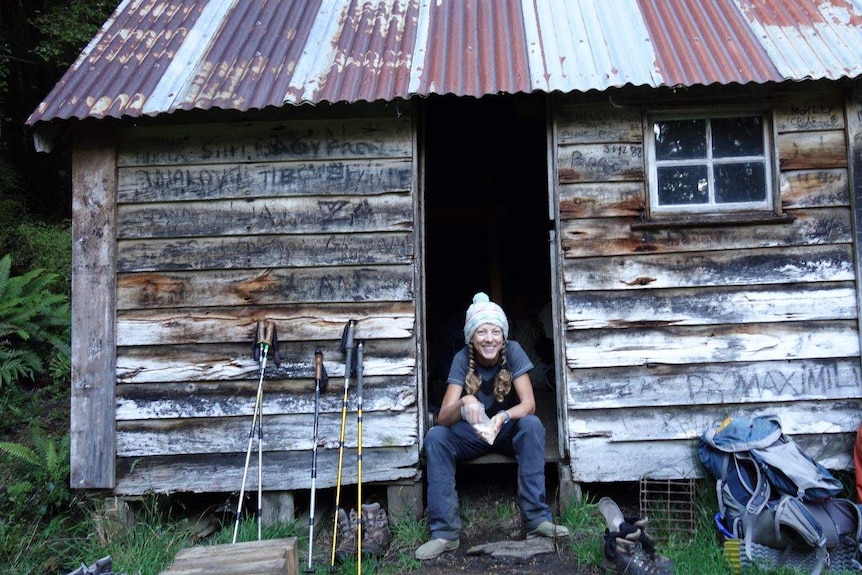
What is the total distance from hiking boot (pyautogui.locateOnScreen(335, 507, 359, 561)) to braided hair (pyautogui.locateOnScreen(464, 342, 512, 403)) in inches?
43.6

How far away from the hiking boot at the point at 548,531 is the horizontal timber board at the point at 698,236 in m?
1.73

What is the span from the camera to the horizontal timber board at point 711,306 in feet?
13.6

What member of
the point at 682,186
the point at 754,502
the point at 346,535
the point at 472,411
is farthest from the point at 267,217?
the point at 754,502

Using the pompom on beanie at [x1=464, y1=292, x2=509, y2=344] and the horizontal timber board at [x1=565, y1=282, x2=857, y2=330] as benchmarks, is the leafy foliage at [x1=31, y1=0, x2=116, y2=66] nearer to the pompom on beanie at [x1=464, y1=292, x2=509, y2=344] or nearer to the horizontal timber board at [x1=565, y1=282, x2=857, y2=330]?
the pompom on beanie at [x1=464, y1=292, x2=509, y2=344]

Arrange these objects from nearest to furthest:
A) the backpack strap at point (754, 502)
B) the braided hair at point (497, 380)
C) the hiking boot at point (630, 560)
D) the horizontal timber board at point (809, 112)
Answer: the hiking boot at point (630, 560)
the backpack strap at point (754, 502)
the braided hair at point (497, 380)
the horizontal timber board at point (809, 112)

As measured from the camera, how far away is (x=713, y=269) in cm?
418

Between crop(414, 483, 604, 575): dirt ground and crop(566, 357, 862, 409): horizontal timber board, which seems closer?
crop(414, 483, 604, 575): dirt ground

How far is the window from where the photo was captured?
14.0ft

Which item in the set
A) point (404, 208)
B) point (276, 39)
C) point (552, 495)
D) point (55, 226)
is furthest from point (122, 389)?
point (55, 226)

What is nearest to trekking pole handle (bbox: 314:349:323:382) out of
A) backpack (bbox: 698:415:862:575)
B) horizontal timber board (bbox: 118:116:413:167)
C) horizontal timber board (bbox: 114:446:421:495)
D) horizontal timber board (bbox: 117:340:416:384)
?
horizontal timber board (bbox: 117:340:416:384)

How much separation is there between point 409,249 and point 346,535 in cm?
192

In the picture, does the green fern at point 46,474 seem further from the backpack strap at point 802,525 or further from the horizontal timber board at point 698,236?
the backpack strap at point 802,525

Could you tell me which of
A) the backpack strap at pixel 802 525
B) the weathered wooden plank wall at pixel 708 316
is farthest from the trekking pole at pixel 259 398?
the backpack strap at pixel 802 525

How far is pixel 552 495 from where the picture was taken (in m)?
4.70
